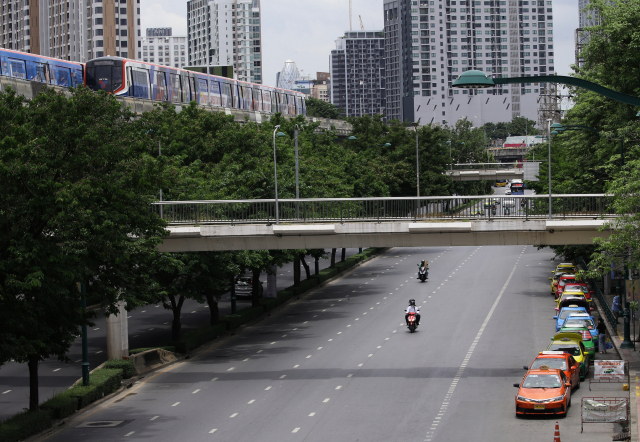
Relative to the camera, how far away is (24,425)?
21453 mm

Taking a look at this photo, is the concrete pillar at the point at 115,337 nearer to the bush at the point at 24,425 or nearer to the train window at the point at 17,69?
the bush at the point at 24,425

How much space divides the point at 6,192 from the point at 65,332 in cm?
443

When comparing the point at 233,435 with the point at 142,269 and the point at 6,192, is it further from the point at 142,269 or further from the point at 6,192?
the point at 6,192

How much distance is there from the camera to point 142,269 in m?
25.0

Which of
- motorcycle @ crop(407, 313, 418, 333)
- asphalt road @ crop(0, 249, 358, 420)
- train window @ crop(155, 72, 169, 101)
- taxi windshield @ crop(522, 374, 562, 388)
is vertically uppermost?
train window @ crop(155, 72, 169, 101)

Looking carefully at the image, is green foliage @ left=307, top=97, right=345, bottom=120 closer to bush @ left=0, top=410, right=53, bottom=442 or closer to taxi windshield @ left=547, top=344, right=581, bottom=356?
taxi windshield @ left=547, top=344, right=581, bottom=356

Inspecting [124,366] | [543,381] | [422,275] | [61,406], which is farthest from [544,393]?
[422,275]

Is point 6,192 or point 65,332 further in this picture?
point 65,332

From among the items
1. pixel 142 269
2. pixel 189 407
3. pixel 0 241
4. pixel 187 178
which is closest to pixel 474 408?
pixel 189 407

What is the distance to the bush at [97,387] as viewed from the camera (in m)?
25.1

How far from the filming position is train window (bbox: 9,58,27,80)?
48156 millimetres

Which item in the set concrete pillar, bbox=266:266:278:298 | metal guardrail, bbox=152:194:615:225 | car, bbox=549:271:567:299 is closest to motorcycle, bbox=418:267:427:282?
car, bbox=549:271:567:299

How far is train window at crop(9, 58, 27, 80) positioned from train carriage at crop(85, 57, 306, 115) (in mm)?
5333

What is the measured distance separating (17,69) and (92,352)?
22.2 metres
